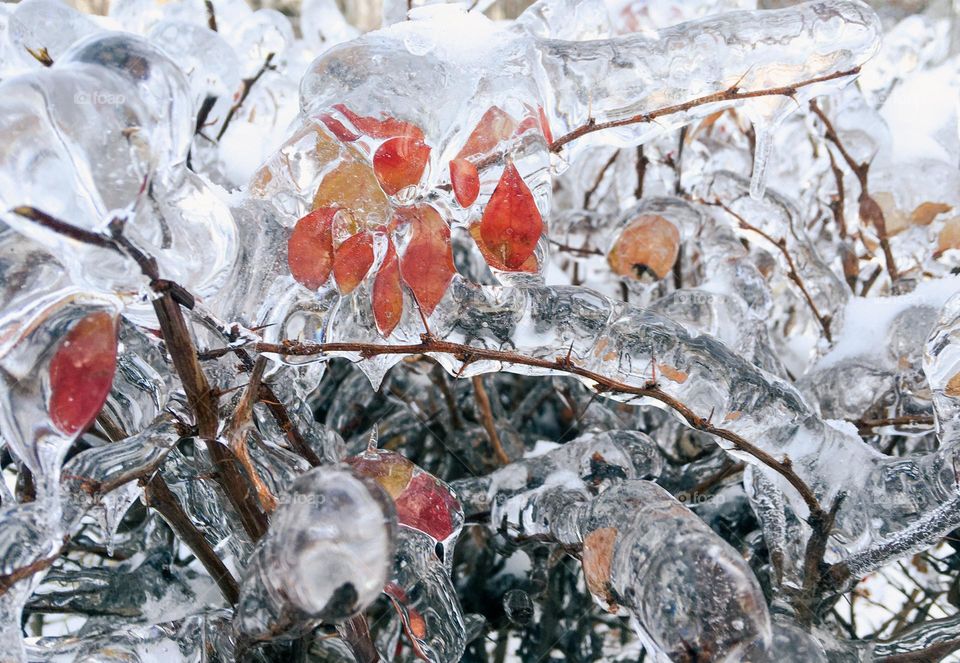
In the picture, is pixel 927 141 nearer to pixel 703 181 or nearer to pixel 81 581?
pixel 703 181

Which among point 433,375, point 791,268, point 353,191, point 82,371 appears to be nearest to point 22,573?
point 82,371

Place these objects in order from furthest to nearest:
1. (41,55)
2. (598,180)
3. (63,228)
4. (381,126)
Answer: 1. (598,180)
2. (41,55)
3. (381,126)
4. (63,228)

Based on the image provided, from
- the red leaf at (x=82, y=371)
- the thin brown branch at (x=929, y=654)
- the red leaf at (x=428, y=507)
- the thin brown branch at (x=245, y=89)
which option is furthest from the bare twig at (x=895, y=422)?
the thin brown branch at (x=245, y=89)

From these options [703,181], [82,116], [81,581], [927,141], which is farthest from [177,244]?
[927,141]


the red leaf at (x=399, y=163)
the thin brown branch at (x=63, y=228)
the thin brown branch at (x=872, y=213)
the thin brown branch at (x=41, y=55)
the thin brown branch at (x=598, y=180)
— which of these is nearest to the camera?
the thin brown branch at (x=63, y=228)

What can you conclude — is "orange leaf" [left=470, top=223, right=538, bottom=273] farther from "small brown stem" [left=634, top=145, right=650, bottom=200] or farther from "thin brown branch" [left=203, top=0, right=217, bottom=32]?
"thin brown branch" [left=203, top=0, right=217, bottom=32]

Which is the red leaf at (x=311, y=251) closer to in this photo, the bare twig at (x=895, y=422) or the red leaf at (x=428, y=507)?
the red leaf at (x=428, y=507)

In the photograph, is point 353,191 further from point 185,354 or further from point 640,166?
point 640,166
